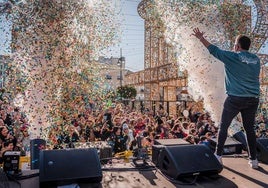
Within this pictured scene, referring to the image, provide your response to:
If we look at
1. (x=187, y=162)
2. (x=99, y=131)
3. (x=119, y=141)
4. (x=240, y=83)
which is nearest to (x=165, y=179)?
(x=187, y=162)

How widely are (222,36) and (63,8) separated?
3042 mm

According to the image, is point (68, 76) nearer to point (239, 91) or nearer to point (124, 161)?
point (124, 161)

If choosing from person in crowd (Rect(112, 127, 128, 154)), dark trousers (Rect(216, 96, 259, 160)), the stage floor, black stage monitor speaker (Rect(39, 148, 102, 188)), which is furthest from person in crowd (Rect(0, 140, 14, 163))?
dark trousers (Rect(216, 96, 259, 160))

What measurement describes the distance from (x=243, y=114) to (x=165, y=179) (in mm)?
1066

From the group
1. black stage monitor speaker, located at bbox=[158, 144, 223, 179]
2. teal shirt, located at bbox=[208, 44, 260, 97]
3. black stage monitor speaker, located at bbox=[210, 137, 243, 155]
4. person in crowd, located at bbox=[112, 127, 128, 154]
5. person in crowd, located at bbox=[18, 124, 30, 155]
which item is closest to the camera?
black stage monitor speaker, located at bbox=[158, 144, 223, 179]

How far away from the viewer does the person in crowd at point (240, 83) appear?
257 cm

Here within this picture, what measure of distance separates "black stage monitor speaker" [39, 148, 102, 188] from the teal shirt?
5.01 ft

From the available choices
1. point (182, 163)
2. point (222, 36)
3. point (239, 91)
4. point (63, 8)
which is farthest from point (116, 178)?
point (222, 36)

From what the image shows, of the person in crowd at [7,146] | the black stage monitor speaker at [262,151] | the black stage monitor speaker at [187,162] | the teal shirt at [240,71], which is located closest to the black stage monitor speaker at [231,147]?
the black stage monitor speaker at [262,151]

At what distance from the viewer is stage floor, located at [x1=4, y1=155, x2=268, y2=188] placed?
2.20 m

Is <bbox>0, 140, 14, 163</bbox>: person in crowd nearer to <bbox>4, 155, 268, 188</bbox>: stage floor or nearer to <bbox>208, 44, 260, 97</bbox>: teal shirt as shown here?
<bbox>4, 155, 268, 188</bbox>: stage floor

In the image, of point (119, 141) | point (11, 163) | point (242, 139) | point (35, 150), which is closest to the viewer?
point (11, 163)

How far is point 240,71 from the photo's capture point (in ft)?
8.43

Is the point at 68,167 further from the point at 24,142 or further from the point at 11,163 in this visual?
the point at 24,142
